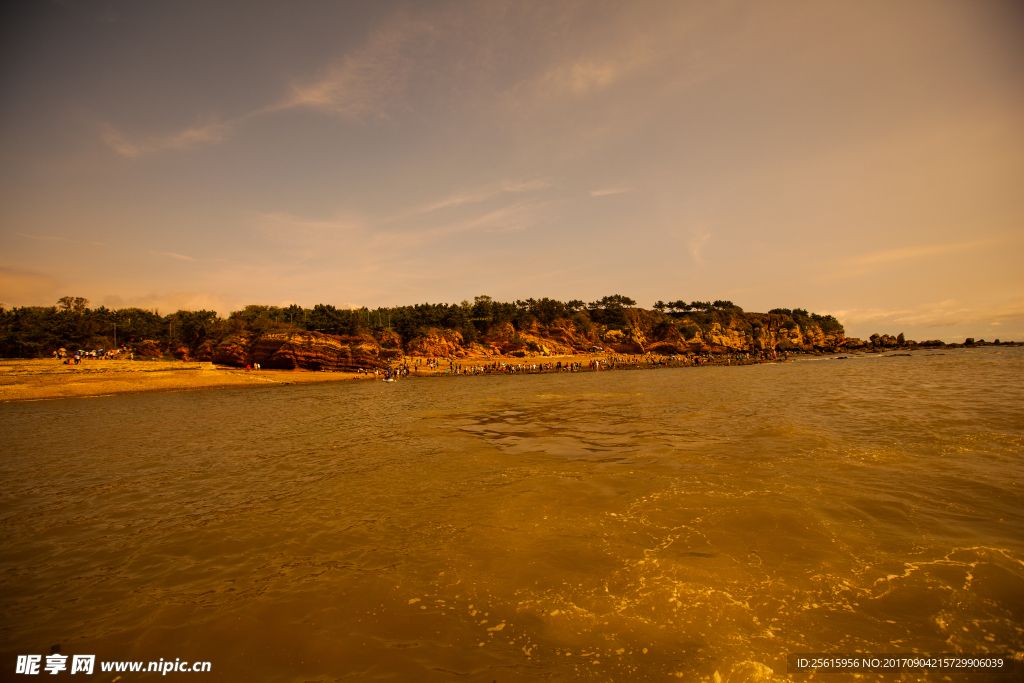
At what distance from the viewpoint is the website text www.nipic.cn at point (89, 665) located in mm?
4133

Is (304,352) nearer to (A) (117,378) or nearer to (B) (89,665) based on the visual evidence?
(A) (117,378)

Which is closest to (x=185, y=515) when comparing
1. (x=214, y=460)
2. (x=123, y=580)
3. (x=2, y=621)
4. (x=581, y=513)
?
(x=123, y=580)

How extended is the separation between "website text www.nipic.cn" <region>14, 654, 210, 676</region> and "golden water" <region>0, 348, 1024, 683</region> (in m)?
0.12

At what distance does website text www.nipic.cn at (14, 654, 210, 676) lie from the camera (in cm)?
413

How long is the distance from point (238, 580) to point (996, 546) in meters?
11.6

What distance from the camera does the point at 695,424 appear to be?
52.7ft

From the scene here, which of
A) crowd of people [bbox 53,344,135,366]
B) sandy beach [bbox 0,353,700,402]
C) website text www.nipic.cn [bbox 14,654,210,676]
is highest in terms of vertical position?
crowd of people [bbox 53,344,135,366]

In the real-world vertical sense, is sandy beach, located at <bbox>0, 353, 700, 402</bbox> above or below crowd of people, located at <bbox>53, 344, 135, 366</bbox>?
below

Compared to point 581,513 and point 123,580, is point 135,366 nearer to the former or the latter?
point 123,580

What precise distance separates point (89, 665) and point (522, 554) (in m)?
5.19

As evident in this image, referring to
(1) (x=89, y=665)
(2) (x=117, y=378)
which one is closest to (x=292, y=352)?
(2) (x=117, y=378)

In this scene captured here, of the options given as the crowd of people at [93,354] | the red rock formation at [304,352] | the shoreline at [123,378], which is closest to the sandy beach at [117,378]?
the shoreline at [123,378]

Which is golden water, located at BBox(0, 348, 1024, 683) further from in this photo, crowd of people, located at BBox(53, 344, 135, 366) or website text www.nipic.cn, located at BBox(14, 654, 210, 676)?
crowd of people, located at BBox(53, 344, 135, 366)

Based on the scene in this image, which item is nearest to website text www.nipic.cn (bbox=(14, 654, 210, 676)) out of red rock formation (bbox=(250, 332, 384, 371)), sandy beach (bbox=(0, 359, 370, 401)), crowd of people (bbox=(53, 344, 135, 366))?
sandy beach (bbox=(0, 359, 370, 401))
